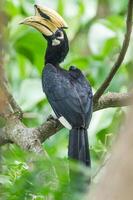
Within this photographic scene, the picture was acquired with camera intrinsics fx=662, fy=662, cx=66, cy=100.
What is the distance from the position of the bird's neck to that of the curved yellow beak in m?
0.11

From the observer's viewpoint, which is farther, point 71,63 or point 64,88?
point 71,63

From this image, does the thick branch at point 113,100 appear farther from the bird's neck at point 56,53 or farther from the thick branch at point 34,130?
the bird's neck at point 56,53

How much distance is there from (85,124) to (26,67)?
67.1 inches

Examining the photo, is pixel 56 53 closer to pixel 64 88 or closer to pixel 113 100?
pixel 64 88

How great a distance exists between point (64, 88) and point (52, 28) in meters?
0.41

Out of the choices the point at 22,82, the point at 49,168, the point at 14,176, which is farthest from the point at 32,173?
the point at 22,82

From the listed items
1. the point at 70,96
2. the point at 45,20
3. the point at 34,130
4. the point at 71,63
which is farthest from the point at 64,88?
the point at 71,63

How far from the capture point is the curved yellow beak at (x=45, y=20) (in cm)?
335

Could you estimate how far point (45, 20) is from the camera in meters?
3.36

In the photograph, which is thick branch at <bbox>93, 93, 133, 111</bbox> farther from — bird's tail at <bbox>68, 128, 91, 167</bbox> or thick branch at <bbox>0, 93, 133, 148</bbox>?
bird's tail at <bbox>68, 128, 91, 167</bbox>

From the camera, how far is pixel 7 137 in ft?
8.86

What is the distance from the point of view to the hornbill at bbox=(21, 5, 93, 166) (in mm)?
2895

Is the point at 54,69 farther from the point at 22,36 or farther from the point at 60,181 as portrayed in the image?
the point at 60,181

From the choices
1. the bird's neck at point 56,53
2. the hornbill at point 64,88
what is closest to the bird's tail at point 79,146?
the hornbill at point 64,88
